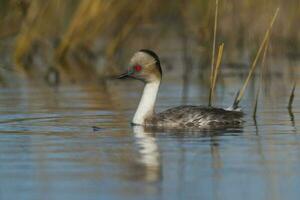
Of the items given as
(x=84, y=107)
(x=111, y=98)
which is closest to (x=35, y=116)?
Result: (x=84, y=107)

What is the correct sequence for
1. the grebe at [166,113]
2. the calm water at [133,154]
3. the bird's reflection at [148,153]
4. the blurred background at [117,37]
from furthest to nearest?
the blurred background at [117,37] → the grebe at [166,113] → the bird's reflection at [148,153] → the calm water at [133,154]

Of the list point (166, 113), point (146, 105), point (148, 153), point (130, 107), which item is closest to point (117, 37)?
point (130, 107)

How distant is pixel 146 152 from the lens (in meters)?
10.3

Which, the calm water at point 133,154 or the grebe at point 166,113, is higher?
the grebe at point 166,113

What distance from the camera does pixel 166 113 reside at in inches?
499

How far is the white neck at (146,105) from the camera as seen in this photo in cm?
1286

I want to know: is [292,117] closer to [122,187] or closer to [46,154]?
[46,154]

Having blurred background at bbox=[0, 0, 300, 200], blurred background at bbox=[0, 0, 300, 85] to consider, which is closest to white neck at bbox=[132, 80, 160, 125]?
blurred background at bbox=[0, 0, 300, 200]

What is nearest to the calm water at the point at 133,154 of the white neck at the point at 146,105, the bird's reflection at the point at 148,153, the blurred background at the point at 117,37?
the bird's reflection at the point at 148,153

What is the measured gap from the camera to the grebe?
41.1 ft

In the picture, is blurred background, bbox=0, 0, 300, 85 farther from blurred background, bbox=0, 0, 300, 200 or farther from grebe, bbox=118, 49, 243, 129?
grebe, bbox=118, 49, 243, 129

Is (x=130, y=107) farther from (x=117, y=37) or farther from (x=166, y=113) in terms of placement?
(x=117, y=37)

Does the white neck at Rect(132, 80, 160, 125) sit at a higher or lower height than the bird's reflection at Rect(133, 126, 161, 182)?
higher

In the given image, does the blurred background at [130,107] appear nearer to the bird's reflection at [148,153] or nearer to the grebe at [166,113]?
the bird's reflection at [148,153]
